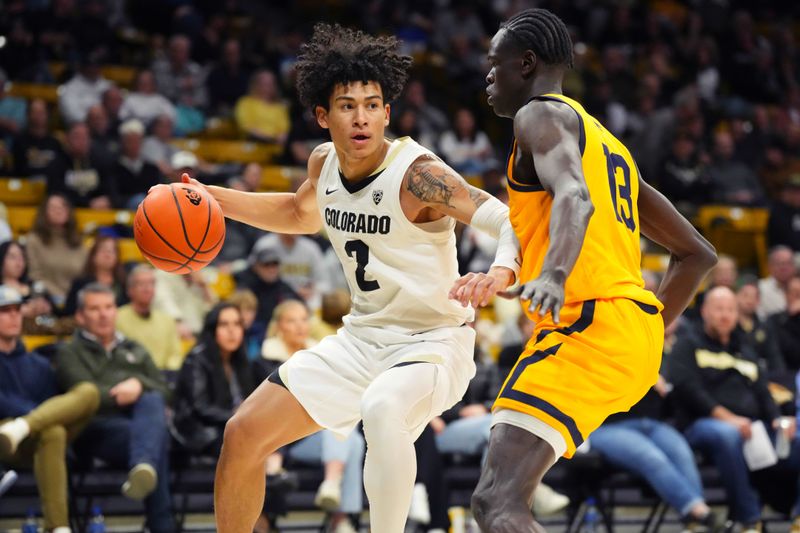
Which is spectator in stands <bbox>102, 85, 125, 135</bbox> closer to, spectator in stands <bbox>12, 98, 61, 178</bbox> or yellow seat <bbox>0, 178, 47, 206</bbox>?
spectator in stands <bbox>12, 98, 61, 178</bbox>

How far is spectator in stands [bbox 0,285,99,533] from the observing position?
6.39m

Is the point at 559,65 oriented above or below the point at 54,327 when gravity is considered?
above

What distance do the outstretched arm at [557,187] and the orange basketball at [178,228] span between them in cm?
160

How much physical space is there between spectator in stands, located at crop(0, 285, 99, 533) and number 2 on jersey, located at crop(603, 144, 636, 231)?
388 centimetres

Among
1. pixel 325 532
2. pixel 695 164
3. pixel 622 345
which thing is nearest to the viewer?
pixel 622 345

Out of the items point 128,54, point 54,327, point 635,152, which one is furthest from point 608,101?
point 54,327

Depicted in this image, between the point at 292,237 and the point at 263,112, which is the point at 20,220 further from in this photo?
the point at 263,112

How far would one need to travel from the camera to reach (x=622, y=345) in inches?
145

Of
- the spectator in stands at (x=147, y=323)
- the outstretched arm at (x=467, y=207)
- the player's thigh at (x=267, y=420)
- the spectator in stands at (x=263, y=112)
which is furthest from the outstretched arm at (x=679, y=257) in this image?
the spectator in stands at (x=263, y=112)

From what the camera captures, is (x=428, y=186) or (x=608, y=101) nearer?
(x=428, y=186)

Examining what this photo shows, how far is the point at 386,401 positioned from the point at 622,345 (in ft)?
3.25

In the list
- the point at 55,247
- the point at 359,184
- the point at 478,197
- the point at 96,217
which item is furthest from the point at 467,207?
the point at 96,217

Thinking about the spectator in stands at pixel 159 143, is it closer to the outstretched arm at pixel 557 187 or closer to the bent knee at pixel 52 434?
the bent knee at pixel 52 434

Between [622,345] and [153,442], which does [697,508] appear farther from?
[622,345]
